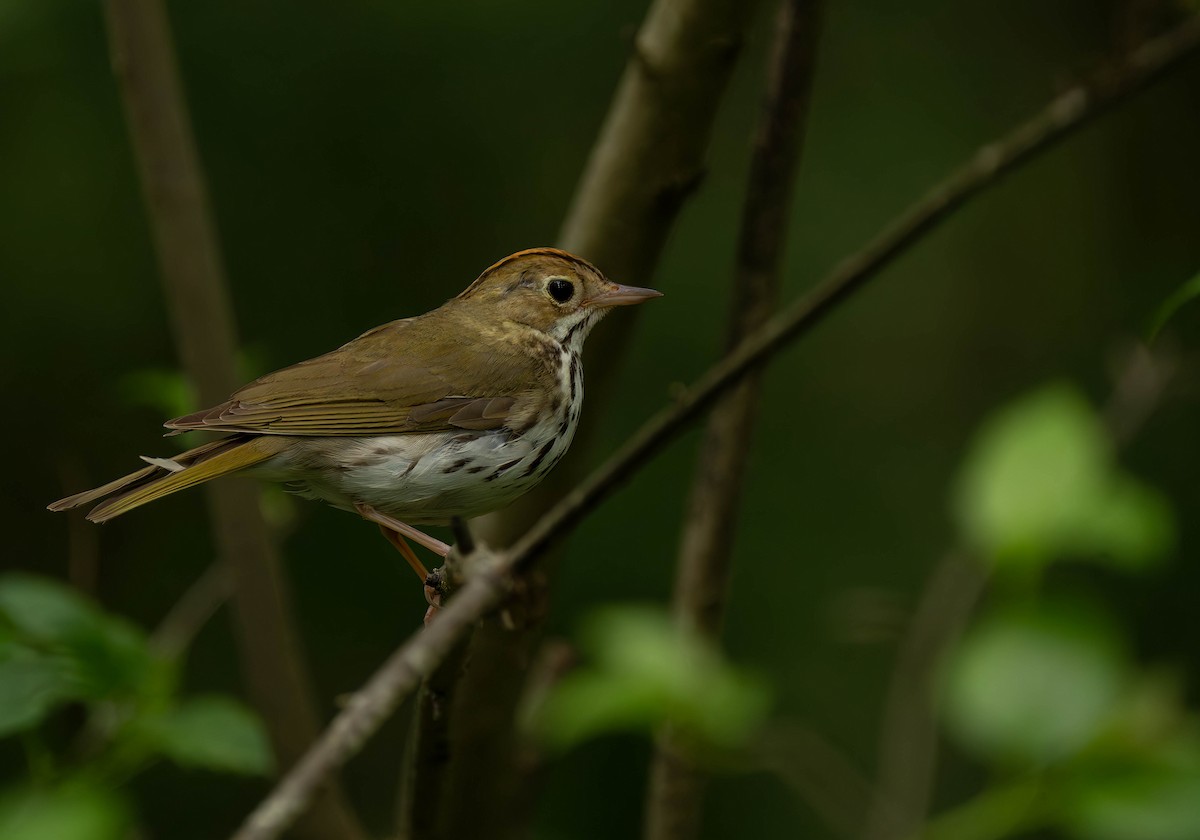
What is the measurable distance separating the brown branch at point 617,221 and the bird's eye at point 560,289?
0.07m

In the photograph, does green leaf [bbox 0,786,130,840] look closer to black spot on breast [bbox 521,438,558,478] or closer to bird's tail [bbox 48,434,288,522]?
bird's tail [bbox 48,434,288,522]

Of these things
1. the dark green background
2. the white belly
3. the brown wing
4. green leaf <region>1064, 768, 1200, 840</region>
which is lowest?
green leaf <region>1064, 768, 1200, 840</region>

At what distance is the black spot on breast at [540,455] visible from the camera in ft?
7.08

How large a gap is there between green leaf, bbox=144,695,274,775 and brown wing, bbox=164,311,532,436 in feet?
1.49

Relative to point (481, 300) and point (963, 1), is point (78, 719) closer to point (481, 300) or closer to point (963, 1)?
point (481, 300)

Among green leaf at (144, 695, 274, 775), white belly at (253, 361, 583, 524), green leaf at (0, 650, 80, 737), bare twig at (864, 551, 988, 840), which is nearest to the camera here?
green leaf at (0, 650, 80, 737)

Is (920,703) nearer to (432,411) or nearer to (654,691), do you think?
(654,691)

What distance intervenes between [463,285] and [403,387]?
6.56ft

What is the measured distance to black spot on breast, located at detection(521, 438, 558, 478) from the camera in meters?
2.16

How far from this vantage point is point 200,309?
247 cm

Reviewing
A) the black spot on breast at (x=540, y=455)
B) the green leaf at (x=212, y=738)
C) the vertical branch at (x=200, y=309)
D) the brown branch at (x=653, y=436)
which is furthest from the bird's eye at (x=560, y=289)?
the green leaf at (x=212, y=738)

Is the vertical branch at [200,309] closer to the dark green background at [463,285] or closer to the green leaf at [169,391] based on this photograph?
the green leaf at [169,391]

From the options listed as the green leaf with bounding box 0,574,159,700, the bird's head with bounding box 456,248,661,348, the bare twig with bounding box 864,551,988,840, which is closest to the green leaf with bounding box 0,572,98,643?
the green leaf with bounding box 0,574,159,700

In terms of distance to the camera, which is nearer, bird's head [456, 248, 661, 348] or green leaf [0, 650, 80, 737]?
green leaf [0, 650, 80, 737]
